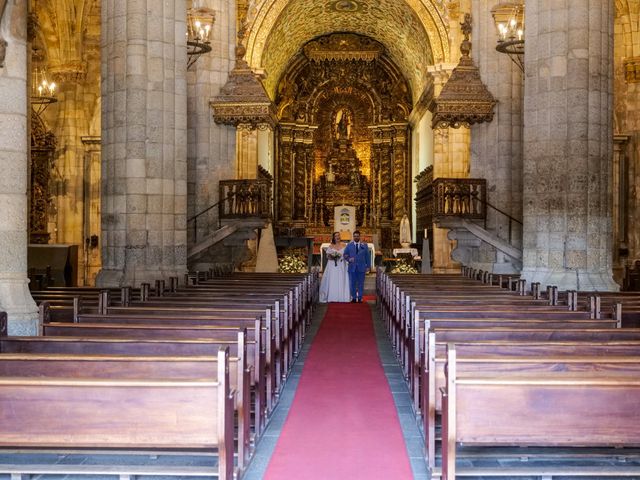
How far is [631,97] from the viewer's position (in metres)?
22.4

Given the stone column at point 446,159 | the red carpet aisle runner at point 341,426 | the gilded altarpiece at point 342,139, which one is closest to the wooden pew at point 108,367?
the red carpet aisle runner at point 341,426

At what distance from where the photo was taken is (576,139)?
A: 12.4 metres

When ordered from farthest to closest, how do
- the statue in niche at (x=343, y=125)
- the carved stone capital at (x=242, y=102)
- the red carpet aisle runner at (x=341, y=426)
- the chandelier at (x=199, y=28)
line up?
the statue in niche at (x=343, y=125) → the carved stone capital at (x=242, y=102) → the chandelier at (x=199, y=28) → the red carpet aisle runner at (x=341, y=426)

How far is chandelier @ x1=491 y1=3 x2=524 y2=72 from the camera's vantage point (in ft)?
52.1

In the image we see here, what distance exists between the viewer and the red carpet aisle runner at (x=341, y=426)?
208 inches

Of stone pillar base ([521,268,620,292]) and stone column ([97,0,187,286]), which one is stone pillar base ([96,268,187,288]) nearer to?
stone column ([97,0,187,286])

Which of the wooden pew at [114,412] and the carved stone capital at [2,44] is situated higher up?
the carved stone capital at [2,44]

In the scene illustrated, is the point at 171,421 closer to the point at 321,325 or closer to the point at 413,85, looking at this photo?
the point at 321,325

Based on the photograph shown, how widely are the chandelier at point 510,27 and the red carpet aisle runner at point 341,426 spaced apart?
7.87 meters

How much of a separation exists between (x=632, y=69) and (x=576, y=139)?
1123 cm

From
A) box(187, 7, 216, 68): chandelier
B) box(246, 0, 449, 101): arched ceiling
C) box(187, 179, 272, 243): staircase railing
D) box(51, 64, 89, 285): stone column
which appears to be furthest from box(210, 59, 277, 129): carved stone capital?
box(246, 0, 449, 101): arched ceiling

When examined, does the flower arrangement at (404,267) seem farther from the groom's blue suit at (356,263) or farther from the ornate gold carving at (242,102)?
the ornate gold carving at (242,102)

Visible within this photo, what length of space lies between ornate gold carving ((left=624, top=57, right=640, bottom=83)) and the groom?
9.46 meters

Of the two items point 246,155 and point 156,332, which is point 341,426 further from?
point 246,155
